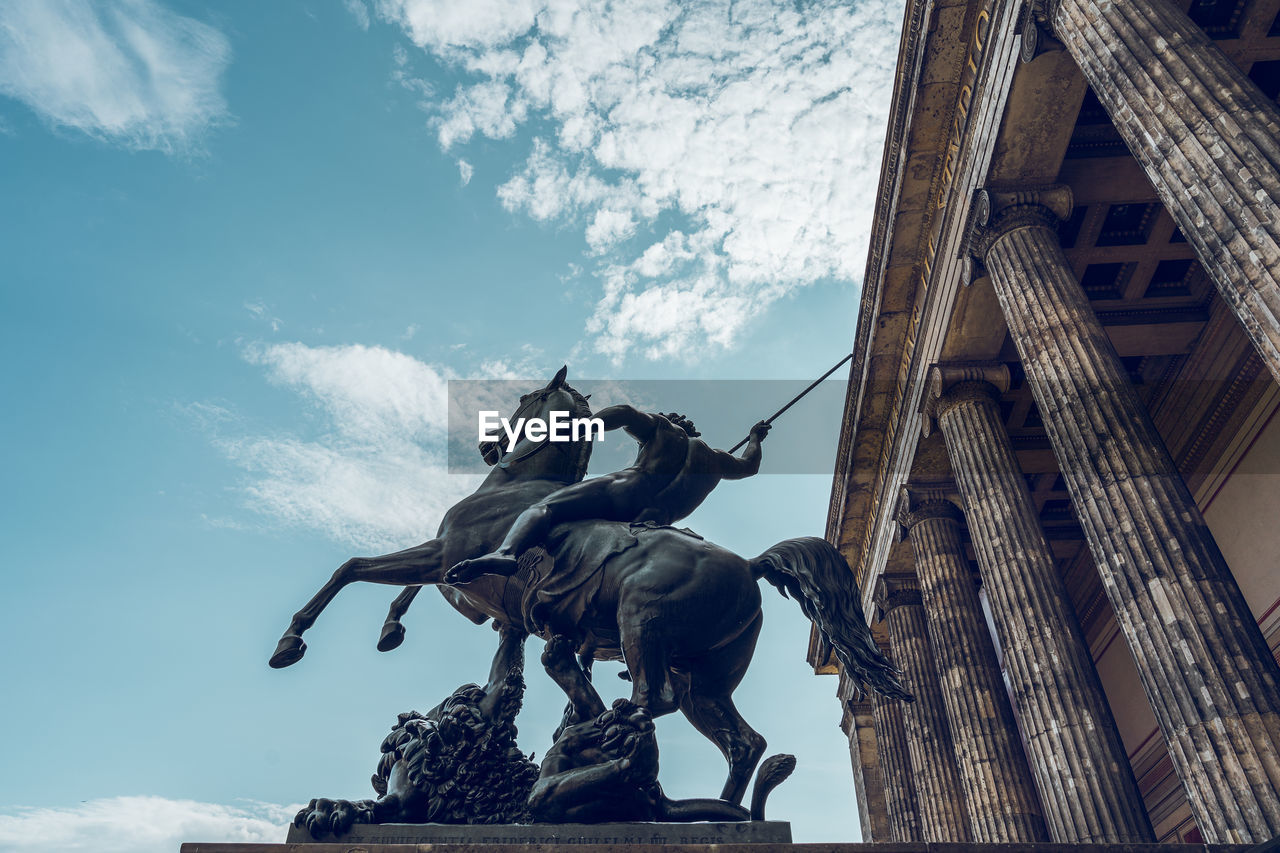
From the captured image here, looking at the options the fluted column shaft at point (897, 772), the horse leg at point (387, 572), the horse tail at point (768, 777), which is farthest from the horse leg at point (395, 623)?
the fluted column shaft at point (897, 772)

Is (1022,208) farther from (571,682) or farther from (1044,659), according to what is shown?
(571,682)

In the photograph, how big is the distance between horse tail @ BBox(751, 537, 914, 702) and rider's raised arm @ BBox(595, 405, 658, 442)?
967 mm

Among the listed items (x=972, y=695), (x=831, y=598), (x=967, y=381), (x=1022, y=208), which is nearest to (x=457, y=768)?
(x=831, y=598)

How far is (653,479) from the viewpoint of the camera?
189 inches

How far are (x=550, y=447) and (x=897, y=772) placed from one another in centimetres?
1470

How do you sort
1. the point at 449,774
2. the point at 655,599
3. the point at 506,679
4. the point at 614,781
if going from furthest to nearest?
the point at 506,679 < the point at 655,599 < the point at 449,774 < the point at 614,781

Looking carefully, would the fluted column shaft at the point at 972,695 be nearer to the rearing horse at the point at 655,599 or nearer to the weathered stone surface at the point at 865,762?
the weathered stone surface at the point at 865,762

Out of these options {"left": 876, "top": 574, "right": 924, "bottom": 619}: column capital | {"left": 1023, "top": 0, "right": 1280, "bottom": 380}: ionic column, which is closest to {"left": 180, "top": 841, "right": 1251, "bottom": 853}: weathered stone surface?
{"left": 1023, "top": 0, "right": 1280, "bottom": 380}: ionic column

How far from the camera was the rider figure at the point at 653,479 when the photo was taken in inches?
183

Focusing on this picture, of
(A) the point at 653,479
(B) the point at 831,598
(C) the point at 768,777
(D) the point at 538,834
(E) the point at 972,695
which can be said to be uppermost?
(E) the point at 972,695

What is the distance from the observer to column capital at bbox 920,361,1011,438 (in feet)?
43.1

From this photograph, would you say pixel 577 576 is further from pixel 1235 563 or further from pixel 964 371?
pixel 1235 563

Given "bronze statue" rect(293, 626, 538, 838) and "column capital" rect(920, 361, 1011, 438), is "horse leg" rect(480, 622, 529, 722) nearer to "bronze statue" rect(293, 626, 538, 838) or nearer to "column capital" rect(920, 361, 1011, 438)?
"bronze statue" rect(293, 626, 538, 838)

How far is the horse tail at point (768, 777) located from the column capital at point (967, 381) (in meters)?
10.2
